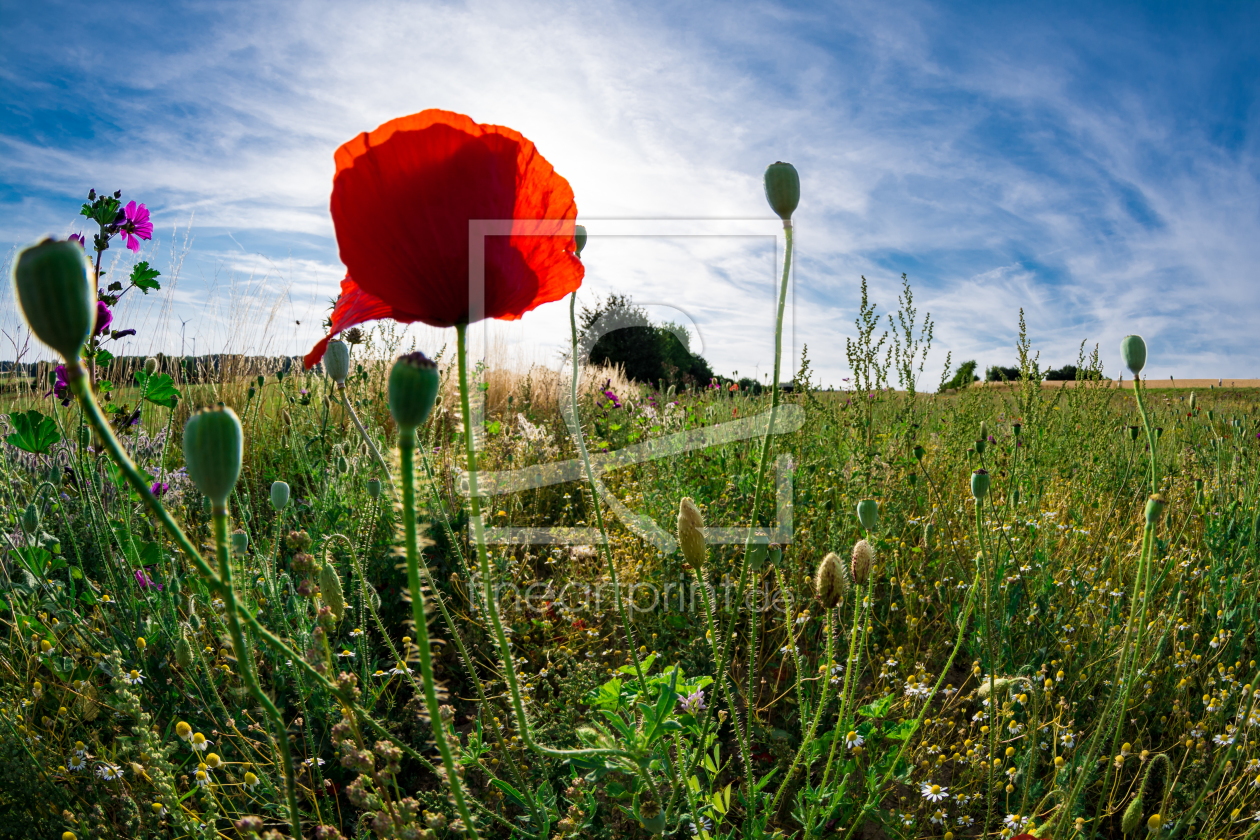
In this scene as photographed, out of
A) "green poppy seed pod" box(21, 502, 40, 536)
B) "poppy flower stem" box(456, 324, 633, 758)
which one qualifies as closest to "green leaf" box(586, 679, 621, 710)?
"poppy flower stem" box(456, 324, 633, 758)

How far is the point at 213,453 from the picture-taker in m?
0.53

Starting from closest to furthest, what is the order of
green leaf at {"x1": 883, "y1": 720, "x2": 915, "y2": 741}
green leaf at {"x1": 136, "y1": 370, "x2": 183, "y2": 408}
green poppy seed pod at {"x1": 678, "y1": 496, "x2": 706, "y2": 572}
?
green poppy seed pod at {"x1": 678, "y1": 496, "x2": 706, "y2": 572} < green leaf at {"x1": 883, "y1": 720, "x2": 915, "y2": 741} < green leaf at {"x1": 136, "y1": 370, "x2": 183, "y2": 408}

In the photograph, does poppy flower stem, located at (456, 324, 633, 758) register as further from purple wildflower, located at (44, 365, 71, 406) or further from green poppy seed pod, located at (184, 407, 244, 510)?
purple wildflower, located at (44, 365, 71, 406)

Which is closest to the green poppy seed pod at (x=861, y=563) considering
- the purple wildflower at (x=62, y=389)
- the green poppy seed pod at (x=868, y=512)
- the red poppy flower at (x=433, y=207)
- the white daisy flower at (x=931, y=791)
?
the green poppy seed pod at (x=868, y=512)

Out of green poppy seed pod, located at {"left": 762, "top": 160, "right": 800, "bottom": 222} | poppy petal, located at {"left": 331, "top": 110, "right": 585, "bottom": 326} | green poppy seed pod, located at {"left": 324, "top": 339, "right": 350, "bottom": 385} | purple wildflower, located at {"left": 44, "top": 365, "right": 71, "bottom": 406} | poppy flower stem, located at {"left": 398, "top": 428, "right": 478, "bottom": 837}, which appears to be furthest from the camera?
purple wildflower, located at {"left": 44, "top": 365, "right": 71, "bottom": 406}

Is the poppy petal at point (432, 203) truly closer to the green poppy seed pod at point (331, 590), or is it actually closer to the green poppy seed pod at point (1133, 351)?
the green poppy seed pod at point (331, 590)

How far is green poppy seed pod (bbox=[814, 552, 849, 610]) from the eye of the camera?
1.16 meters

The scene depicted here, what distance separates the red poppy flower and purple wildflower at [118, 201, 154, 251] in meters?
2.27

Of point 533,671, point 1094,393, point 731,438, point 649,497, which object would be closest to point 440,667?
point 533,671

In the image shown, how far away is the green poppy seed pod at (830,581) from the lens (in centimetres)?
116

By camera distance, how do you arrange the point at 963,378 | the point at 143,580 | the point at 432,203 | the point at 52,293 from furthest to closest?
1. the point at 963,378
2. the point at 143,580
3. the point at 432,203
4. the point at 52,293

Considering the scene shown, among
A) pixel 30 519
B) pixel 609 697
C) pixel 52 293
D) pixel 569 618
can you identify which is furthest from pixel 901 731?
pixel 30 519

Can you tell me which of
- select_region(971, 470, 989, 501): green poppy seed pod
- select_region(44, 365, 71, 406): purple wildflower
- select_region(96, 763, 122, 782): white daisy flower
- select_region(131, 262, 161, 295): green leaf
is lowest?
select_region(96, 763, 122, 782): white daisy flower

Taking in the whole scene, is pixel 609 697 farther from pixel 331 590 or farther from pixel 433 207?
pixel 433 207
